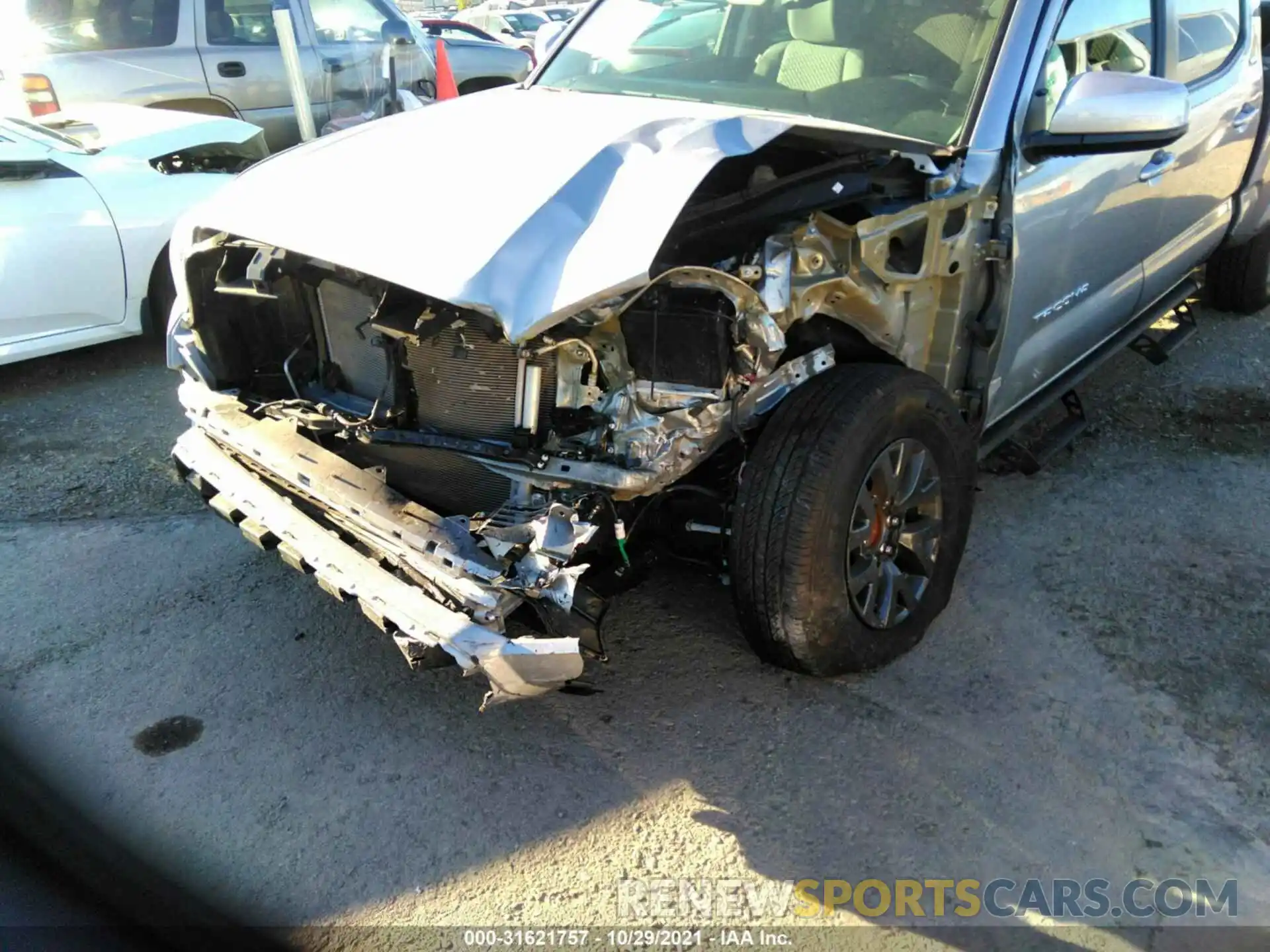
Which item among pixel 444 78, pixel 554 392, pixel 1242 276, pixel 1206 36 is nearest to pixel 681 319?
pixel 554 392

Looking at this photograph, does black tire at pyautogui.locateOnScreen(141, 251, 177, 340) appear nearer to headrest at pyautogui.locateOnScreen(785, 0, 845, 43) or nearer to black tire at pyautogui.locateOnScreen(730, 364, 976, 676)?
headrest at pyautogui.locateOnScreen(785, 0, 845, 43)

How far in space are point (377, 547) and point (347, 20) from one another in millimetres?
6344

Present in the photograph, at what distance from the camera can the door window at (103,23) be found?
6.32 meters

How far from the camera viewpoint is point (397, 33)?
25.3 feet

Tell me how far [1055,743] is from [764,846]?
2.82ft

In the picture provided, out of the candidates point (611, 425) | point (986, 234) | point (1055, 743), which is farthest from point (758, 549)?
point (986, 234)

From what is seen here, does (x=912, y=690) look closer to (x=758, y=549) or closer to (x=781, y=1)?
(x=758, y=549)

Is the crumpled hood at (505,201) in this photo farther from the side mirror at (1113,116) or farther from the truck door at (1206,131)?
the truck door at (1206,131)

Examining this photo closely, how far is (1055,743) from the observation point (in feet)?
8.71

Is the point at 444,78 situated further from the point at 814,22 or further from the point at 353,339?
the point at 353,339

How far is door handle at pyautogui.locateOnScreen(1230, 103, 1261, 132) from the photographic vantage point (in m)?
4.31

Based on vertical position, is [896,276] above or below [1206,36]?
below

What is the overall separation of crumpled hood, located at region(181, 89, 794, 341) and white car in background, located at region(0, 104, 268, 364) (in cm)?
222

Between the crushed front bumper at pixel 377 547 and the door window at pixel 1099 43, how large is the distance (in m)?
2.07
